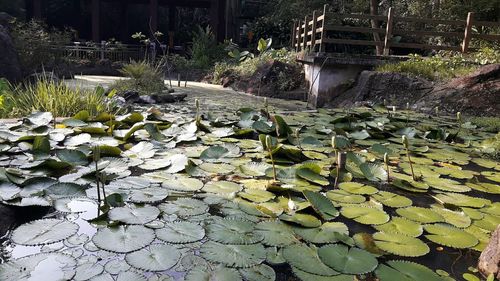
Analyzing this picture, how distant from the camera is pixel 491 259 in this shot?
1.40 meters

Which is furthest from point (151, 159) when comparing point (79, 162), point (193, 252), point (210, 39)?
point (210, 39)

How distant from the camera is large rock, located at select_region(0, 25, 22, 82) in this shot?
24.1 ft

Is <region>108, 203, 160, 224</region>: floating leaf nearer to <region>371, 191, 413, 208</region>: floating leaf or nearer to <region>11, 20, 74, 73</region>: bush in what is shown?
<region>371, 191, 413, 208</region>: floating leaf

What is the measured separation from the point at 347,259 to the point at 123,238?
847 millimetres

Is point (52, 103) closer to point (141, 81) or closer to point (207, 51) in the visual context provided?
point (141, 81)

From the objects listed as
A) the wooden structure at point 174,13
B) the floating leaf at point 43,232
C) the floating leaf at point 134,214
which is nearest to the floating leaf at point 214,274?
the floating leaf at point 134,214

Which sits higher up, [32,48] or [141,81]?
[32,48]

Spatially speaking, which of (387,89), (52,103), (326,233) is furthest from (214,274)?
(387,89)

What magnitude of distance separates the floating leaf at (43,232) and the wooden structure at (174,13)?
14761 mm

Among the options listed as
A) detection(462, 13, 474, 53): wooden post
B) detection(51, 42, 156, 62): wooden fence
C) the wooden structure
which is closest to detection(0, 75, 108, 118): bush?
detection(462, 13, 474, 53): wooden post

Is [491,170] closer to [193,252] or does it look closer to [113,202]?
[193,252]

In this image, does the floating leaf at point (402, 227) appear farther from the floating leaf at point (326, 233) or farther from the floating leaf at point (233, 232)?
the floating leaf at point (233, 232)

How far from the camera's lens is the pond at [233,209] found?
4.53ft

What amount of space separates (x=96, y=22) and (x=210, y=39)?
473 cm
